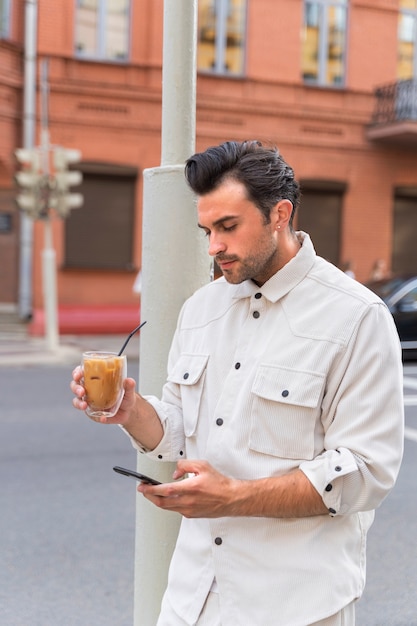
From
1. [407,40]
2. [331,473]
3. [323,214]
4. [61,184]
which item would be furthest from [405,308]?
[331,473]

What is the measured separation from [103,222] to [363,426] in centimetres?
1654

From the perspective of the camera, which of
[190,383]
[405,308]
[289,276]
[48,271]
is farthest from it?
[48,271]

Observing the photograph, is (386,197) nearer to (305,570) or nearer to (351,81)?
(351,81)

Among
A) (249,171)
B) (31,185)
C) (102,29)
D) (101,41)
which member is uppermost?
(102,29)

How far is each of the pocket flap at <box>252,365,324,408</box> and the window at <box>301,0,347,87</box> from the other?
18.9 m

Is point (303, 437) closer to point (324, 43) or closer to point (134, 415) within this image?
point (134, 415)

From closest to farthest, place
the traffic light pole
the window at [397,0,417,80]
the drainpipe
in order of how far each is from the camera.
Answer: the traffic light pole → the drainpipe → the window at [397,0,417,80]

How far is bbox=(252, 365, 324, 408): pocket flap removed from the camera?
176 cm

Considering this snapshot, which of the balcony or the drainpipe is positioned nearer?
the drainpipe

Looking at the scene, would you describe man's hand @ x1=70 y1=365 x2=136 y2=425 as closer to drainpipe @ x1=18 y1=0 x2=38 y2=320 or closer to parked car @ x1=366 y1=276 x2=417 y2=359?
parked car @ x1=366 y1=276 x2=417 y2=359

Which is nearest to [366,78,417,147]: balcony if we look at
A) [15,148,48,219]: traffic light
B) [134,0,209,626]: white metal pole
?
[15,148,48,219]: traffic light

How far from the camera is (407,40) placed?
67.5 ft

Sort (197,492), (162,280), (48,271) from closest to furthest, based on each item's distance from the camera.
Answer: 1. (197,492)
2. (162,280)
3. (48,271)

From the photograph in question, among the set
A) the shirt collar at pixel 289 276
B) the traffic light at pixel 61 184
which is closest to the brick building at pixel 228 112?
the traffic light at pixel 61 184
